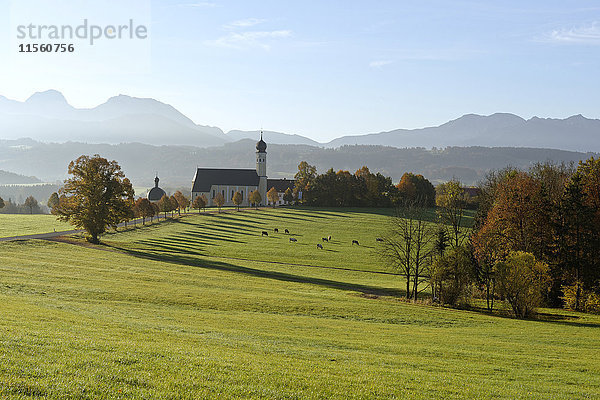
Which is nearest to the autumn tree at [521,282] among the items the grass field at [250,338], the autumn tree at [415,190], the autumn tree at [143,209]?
the grass field at [250,338]

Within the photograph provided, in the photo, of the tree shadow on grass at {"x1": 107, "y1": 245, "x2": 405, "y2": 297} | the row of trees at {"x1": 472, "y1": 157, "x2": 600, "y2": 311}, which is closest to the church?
the tree shadow on grass at {"x1": 107, "y1": 245, "x2": 405, "y2": 297}

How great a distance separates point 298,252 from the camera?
2928 inches

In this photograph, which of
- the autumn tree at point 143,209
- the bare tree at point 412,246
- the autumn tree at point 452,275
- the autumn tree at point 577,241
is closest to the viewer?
the autumn tree at point 452,275

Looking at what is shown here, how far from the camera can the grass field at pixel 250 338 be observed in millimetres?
12695

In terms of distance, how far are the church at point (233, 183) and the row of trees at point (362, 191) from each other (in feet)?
94.6

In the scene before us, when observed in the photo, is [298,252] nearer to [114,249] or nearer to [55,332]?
[114,249]

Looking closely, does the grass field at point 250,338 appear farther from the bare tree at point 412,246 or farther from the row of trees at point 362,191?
the row of trees at point 362,191

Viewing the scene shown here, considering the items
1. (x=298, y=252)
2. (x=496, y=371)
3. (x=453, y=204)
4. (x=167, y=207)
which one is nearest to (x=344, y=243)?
(x=298, y=252)

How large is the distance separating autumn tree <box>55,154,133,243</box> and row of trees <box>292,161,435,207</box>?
80787 mm

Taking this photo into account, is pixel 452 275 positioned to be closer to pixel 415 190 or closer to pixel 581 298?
pixel 581 298

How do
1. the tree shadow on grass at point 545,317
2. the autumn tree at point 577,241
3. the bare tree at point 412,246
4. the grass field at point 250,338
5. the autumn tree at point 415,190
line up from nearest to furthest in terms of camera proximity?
the grass field at point 250,338 → the tree shadow on grass at point 545,317 → the autumn tree at point 577,241 → the bare tree at point 412,246 → the autumn tree at point 415,190

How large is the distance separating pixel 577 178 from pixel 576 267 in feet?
29.0

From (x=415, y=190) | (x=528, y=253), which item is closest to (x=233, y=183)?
(x=415, y=190)

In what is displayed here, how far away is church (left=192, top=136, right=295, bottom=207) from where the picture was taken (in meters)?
176
